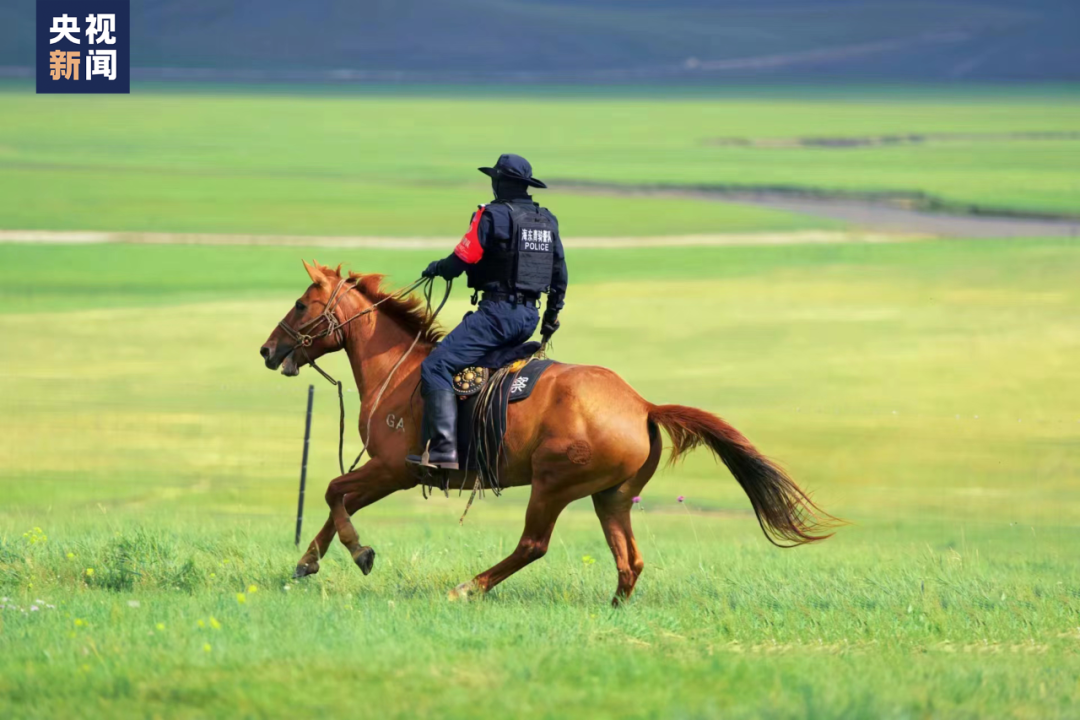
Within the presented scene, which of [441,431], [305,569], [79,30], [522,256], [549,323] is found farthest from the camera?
[79,30]

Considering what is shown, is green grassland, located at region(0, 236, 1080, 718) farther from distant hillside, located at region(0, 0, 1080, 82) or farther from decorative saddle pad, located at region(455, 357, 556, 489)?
distant hillside, located at region(0, 0, 1080, 82)

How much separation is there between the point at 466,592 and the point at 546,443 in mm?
1075

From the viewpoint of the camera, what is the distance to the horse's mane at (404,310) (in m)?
11.0

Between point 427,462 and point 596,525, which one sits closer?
point 427,462

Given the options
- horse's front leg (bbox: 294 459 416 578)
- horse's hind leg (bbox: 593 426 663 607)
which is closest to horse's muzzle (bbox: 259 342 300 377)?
horse's front leg (bbox: 294 459 416 578)

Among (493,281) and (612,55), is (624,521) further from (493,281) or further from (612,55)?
(612,55)

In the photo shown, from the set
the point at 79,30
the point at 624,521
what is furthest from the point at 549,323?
the point at 79,30

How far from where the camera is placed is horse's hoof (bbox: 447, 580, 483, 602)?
10016mm

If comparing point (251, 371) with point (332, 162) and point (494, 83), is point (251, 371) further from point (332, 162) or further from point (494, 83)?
point (494, 83)

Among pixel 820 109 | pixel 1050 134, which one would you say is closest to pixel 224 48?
pixel 820 109

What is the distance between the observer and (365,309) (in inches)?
436

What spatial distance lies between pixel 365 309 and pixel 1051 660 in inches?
200

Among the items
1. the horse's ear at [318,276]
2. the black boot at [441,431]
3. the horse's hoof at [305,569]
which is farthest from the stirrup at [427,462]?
the horse's ear at [318,276]

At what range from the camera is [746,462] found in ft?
33.9
